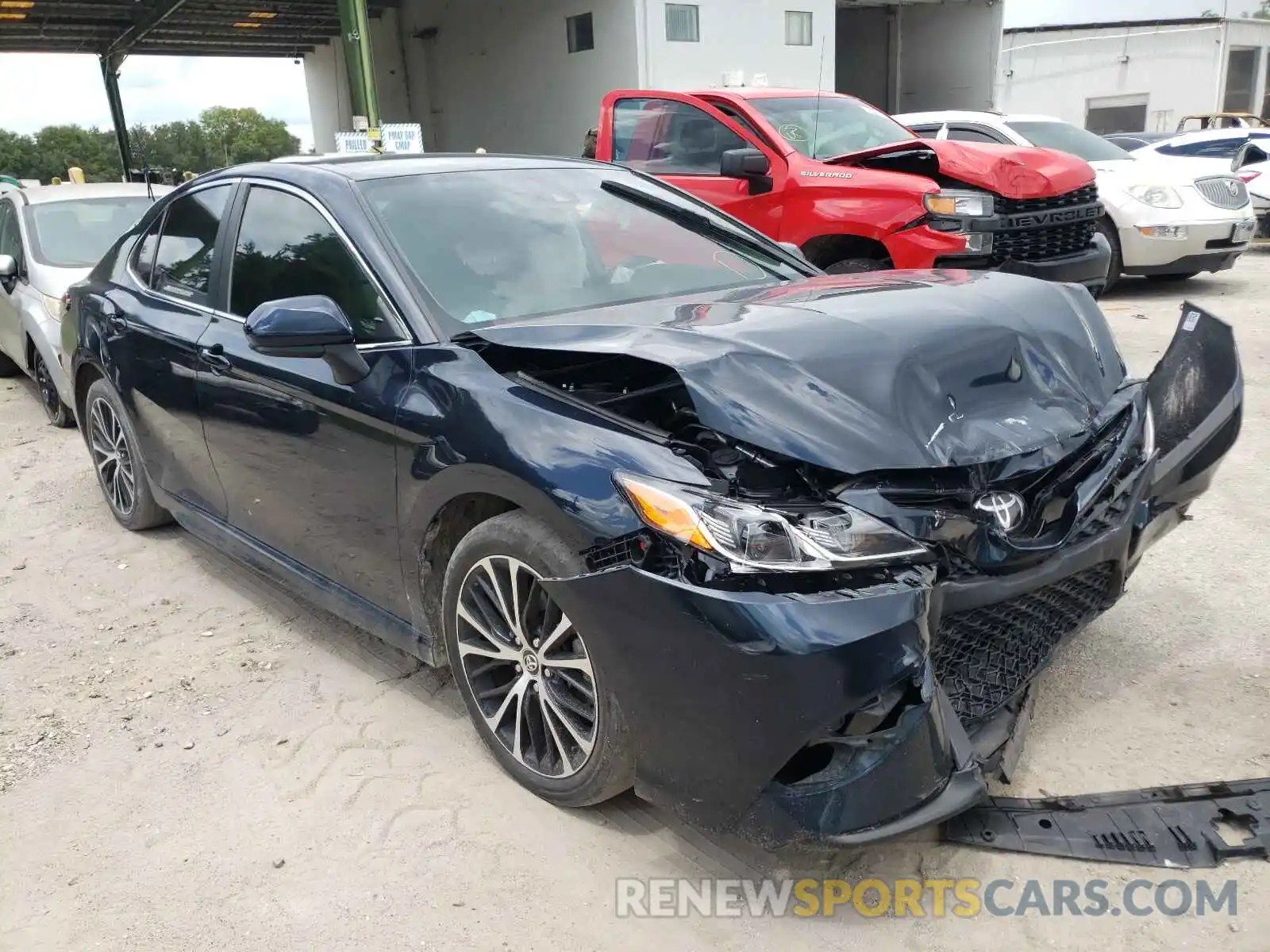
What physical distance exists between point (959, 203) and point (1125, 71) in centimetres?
3056

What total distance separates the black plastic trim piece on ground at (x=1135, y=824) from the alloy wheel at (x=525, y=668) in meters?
0.97

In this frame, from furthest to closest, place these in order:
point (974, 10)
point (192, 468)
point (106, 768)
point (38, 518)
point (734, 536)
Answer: point (974, 10), point (38, 518), point (192, 468), point (106, 768), point (734, 536)

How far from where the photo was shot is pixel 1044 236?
7.38m

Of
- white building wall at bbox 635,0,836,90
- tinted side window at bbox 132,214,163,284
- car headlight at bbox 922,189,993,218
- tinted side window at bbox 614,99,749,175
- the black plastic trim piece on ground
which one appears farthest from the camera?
white building wall at bbox 635,0,836,90

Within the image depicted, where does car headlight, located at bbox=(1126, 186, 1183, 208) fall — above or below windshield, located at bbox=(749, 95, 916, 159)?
below

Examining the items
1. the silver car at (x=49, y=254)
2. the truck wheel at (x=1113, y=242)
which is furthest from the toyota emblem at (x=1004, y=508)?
the truck wheel at (x=1113, y=242)

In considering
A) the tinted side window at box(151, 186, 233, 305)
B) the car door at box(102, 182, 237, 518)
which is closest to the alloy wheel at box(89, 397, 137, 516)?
the car door at box(102, 182, 237, 518)

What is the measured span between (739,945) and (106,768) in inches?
80.0

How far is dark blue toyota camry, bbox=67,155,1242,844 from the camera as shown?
6.91 feet

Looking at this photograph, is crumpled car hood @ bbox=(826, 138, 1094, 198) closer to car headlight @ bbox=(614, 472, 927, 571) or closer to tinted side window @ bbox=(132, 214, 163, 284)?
tinted side window @ bbox=(132, 214, 163, 284)

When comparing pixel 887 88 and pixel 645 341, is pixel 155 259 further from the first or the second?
pixel 887 88

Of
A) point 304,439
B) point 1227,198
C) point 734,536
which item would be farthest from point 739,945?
point 1227,198

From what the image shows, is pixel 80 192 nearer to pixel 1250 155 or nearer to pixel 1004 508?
pixel 1004 508

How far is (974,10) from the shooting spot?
2431 centimetres
